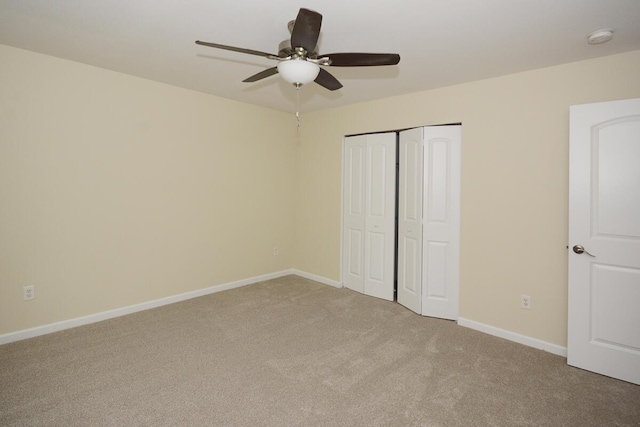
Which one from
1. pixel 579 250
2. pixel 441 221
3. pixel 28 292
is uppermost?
pixel 441 221

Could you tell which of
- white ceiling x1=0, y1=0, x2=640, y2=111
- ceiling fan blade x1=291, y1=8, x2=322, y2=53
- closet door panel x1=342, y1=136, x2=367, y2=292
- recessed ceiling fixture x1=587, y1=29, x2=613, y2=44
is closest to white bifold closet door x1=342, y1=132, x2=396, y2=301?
closet door panel x1=342, y1=136, x2=367, y2=292

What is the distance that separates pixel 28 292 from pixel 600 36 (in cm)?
505

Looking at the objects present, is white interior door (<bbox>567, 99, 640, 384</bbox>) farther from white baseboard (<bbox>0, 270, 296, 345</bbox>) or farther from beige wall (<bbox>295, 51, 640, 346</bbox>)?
white baseboard (<bbox>0, 270, 296, 345</bbox>)

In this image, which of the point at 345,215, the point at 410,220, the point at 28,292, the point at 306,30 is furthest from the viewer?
the point at 345,215

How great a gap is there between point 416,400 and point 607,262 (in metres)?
1.82

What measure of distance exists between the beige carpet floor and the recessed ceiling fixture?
2.49 metres

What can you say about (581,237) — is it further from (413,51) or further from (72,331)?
(72,331)

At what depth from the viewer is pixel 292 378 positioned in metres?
2.37

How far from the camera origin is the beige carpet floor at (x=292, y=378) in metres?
1.98

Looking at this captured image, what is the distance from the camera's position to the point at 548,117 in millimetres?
2846

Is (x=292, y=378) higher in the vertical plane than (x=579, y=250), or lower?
lower

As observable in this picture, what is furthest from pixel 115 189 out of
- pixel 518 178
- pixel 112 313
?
pixel 518 178

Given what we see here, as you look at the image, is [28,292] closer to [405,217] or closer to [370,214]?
[370,214]

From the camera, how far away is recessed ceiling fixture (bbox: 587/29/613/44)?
218cm
